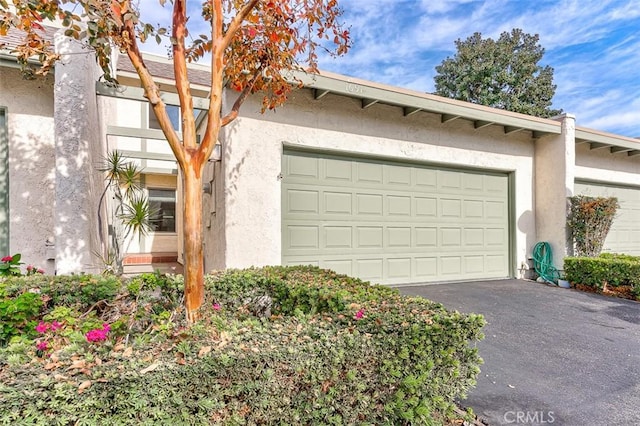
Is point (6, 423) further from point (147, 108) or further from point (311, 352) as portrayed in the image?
point (147, 108)

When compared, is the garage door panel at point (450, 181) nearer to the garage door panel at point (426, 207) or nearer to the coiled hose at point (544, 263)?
the garage door panel at point (426, 207)

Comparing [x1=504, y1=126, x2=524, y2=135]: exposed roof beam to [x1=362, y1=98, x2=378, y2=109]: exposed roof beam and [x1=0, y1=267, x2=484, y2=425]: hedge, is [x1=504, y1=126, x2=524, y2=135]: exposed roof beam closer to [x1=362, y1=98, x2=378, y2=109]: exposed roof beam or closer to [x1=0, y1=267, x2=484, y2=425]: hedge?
[x1=362, y1=98, x2=378, y2=109]: exposed roof beam

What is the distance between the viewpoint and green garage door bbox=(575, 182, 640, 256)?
877 cm

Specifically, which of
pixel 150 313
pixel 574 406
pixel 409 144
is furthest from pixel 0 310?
pixel 409 144

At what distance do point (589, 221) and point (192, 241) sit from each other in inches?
340

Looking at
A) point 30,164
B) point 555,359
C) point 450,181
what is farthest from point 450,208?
point 30,164

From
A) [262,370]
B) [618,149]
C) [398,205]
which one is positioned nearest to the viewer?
[262,370]

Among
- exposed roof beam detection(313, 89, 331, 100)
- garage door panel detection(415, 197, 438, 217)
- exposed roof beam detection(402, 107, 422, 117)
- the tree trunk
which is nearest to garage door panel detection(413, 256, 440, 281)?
garage door panel detection(415, 197, 438, 217)

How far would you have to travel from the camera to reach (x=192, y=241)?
2500 mm

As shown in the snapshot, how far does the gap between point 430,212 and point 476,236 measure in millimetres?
1403

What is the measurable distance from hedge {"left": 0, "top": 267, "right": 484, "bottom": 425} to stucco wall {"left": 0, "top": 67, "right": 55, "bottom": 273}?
9.02 ft

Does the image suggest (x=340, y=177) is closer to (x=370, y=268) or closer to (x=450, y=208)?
(x=370, y=268)

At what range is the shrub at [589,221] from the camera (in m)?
7.40

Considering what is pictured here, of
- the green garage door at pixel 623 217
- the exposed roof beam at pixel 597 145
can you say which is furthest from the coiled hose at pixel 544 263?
the exposed roof beam at pixel 597 145
